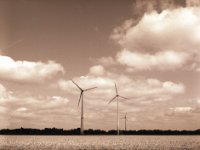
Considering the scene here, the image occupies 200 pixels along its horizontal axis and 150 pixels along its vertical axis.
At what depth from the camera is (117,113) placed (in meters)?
132

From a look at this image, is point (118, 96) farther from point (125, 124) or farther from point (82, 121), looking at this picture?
point (125, 124)

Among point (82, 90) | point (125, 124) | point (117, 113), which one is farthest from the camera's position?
point (125, 124)

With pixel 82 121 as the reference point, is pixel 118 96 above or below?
above

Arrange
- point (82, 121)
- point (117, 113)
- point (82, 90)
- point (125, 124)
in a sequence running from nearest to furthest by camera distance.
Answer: point (82, 90)
point (82, 121)
point (117, 113)
point (125, 124)

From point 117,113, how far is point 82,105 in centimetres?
1976

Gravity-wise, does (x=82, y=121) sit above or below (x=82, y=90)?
below

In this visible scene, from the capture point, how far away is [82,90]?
4518 inches

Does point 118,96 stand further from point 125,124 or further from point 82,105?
point 125,124

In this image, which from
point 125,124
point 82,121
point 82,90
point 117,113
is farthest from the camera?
point 125,124

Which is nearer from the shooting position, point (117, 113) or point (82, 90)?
point (82, 90)

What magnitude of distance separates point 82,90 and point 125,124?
72280 millimetres

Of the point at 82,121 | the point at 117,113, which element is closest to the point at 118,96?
the point at 117,113

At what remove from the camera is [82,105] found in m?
118

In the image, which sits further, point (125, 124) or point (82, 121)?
point (125, 124)
